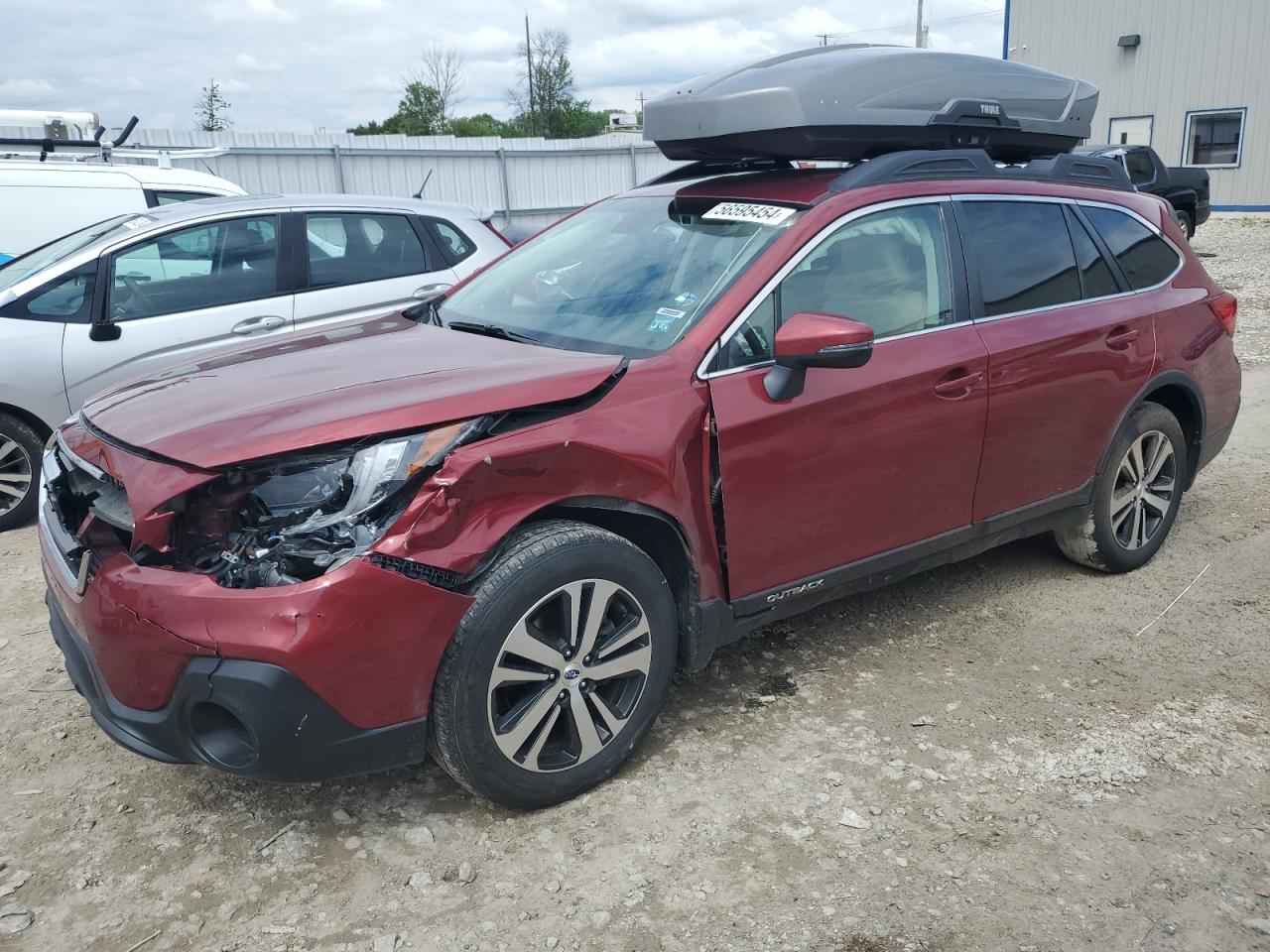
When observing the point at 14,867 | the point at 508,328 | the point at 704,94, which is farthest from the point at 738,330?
the point at 14,867

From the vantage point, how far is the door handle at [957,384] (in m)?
3.54

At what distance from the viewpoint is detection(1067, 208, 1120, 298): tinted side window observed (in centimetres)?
414

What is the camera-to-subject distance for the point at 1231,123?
2455cm

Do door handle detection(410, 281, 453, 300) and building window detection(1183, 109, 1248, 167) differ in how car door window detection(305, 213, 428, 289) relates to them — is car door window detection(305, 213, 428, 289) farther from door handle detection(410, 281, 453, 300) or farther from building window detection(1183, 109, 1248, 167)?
building window detection(1183, 109, 1248, 167)

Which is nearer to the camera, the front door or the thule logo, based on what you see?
the front door

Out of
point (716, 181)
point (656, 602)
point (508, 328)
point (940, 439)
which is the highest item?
point (716, 181)

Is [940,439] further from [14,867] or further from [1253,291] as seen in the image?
[1253,291]

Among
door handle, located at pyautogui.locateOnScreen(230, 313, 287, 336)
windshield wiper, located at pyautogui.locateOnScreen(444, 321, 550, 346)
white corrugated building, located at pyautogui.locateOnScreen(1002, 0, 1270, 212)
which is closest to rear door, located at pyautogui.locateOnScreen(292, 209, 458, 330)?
door handle, located at pyautogui.locateOnScreen(230, 313, 287, 336)

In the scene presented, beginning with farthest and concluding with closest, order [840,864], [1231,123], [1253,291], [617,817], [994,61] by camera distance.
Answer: [1231,123] → [1253,291] → [994,61] → [617,817] → [840,864]

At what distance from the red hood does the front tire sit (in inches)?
15.8

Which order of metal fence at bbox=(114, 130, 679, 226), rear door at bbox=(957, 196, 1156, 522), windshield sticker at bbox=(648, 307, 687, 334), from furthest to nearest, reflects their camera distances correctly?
metal fence at bbox=(114, 130, 679, 226) < rear door at bbox=(957, 196, 1156, 522) < windshield sticker at bbox=(648, 307, 687, 334)

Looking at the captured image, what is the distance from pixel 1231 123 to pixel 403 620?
2789cm

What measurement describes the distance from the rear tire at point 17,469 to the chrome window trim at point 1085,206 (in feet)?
15.8

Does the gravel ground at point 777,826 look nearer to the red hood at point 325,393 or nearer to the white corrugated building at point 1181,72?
the red hood at point 325,393
